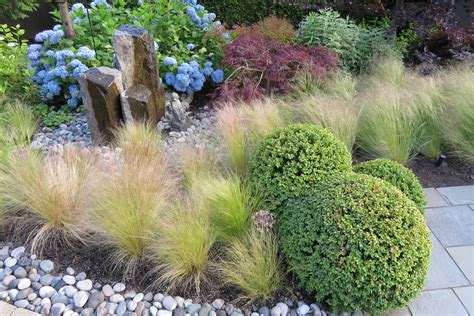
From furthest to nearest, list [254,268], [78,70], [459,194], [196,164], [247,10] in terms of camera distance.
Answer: [247,10]
[78,70]
[459,194]
[196,164]
[254,268]

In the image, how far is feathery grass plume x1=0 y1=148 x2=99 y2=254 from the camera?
2322 millimetres

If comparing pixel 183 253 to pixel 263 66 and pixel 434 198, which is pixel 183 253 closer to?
pixel 434 198

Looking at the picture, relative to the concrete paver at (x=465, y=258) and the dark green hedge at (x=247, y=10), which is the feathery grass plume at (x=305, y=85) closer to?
the concrete paver at (x=465, y=258)

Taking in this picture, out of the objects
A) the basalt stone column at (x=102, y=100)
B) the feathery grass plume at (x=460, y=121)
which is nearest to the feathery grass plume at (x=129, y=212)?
the basalt stone column at (x=102, y=100)

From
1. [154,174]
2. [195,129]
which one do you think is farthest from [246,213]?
[195,129]

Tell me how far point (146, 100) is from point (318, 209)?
195cm

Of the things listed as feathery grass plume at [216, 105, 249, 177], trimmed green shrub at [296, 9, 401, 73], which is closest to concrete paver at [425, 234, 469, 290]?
feathery grass plume at [216, 105, 249, 177]

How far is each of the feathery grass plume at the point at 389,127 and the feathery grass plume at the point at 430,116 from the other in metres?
0.05

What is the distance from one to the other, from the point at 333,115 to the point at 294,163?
1.01 m

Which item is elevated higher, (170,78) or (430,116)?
(170,78)

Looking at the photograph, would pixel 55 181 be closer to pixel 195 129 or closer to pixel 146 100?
pixel 146 100

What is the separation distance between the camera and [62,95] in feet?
13.5

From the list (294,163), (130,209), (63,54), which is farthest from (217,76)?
(130,209)

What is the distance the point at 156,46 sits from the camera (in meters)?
3.96
